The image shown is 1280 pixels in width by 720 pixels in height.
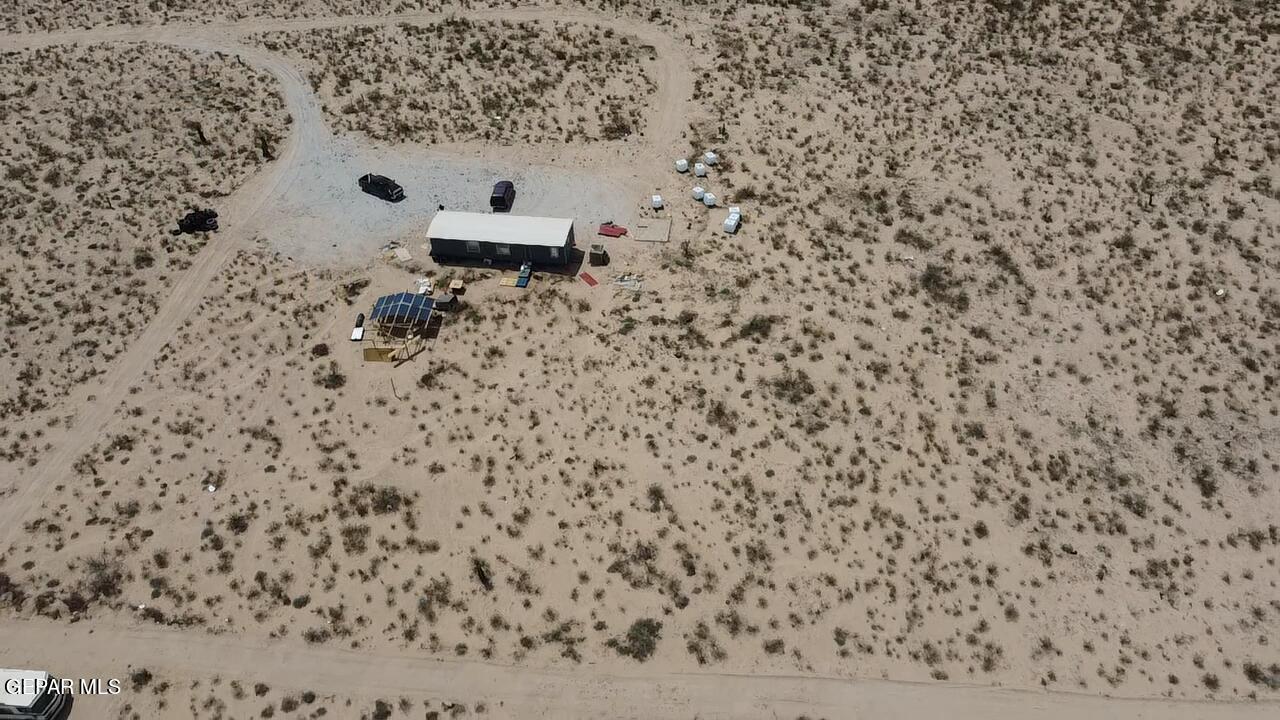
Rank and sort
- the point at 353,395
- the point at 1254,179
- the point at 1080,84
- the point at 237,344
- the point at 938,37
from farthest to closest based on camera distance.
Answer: the point at 938,37 → the point at 1080,84 → the point at 1254,179 → the point at 237,344 → the point at 353,395

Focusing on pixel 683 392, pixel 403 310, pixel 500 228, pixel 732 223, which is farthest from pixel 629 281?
pixel 403 310

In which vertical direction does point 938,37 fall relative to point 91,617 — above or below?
above

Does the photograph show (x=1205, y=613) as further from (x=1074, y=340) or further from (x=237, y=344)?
(x=237, y=344)

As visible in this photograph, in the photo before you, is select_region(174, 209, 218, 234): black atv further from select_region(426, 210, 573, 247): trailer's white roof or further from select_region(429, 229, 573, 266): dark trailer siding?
select_region(429, 229, 573, 266): dark trailer siding

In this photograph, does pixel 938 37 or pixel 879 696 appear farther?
pixel 938 37

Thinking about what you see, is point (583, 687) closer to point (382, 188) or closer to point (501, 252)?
point (501, 252)

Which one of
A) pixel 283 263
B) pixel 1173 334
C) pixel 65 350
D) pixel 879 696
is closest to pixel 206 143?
pixel 283 263

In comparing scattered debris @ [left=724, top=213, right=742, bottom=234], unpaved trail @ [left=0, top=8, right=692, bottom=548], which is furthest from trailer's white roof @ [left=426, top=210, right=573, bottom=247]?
unpaved trail @ [left=0, top=8, right=692, bottom=548]
